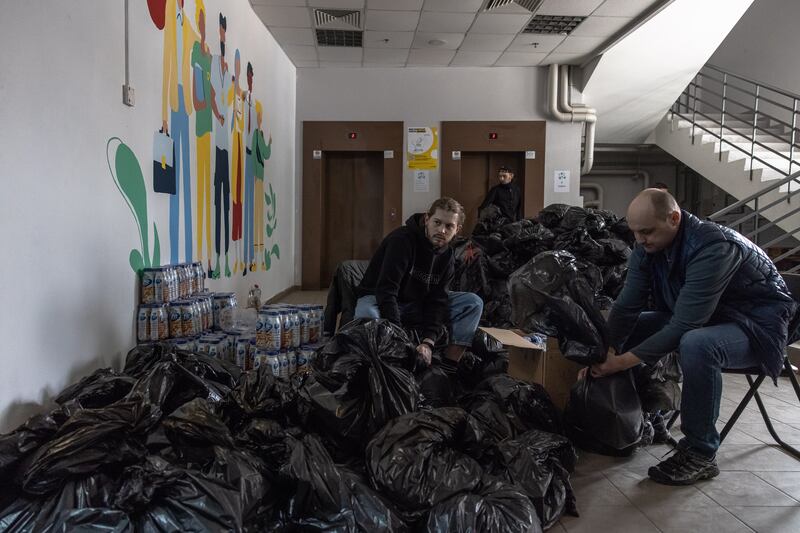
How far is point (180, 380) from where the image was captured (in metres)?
2.08

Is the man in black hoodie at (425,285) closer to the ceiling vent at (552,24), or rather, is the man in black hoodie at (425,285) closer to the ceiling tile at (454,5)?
the ceiling tile at (454,5)

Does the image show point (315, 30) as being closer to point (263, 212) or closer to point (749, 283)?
point (263, 212)

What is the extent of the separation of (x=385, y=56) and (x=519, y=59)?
172 cm

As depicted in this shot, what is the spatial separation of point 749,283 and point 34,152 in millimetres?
2699

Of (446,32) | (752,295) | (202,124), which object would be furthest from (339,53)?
(752,295)

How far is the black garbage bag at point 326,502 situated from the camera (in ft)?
5.02

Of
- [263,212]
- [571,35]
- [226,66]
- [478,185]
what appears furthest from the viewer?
[478,185]

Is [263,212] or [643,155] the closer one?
[263,212]

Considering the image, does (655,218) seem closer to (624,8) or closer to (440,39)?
(624,8)

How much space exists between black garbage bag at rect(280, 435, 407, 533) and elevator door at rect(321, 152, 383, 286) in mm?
6481

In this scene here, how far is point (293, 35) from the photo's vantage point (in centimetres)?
628

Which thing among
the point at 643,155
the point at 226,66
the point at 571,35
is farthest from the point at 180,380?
the point at 643,155

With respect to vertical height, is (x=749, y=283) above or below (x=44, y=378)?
above

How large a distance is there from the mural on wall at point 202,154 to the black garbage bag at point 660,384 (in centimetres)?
250
